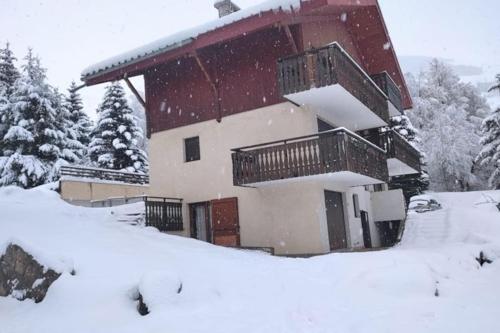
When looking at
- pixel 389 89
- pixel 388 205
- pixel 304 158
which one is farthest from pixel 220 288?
pixel 388 205

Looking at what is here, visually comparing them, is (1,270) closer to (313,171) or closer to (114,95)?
(313,171)

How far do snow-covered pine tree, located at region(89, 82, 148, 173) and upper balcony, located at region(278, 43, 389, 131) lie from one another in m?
18.3

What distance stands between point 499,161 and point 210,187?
24.0m

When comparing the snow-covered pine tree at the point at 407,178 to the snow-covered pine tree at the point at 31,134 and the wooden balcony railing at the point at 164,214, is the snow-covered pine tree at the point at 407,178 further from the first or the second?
the snow-covered pine tree at the point at 31,134

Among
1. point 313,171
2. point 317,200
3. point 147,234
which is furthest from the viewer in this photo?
point 317,200

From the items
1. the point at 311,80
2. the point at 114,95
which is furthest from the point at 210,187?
the point at 114,95

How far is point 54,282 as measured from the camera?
7.21 metres

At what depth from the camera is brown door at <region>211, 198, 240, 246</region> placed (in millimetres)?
15969

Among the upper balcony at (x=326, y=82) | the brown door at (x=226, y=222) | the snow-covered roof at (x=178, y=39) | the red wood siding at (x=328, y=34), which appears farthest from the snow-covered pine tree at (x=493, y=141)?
the snow-covered roof at (x=178, y=39)

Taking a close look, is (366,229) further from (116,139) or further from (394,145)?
(116,139)

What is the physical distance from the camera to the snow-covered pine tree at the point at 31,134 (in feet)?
82.4

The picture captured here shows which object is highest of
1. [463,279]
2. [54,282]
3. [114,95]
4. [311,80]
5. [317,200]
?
[114,95]

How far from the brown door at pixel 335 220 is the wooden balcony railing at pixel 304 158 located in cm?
177

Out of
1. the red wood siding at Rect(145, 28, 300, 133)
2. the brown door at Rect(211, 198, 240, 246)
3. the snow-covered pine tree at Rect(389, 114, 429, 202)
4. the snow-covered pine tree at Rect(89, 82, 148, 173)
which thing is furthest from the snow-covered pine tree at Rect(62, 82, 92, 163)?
the snow-covered pine tree at Rect(389, 114, 429, 202)
